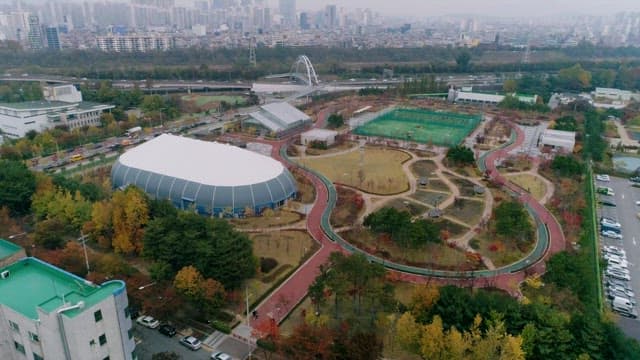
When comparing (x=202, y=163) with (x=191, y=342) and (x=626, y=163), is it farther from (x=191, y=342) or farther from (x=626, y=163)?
(x=626, y=163)

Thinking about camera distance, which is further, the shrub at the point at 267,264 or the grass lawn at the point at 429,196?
the grass lawn at the point at 429,196

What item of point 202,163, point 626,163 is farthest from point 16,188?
point 626,163

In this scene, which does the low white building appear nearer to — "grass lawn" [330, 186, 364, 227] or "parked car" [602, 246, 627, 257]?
"grass lawn" [330, 186, 364, 227]

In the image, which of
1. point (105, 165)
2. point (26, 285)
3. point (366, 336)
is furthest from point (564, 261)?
point (105, 165)

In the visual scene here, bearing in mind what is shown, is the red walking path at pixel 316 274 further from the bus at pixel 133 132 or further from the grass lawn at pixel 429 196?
the bus at pixel 133 132

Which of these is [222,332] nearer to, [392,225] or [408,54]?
[392,225]

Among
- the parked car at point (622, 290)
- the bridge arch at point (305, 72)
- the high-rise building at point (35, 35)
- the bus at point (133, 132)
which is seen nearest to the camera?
the parked car at point (622, 290)

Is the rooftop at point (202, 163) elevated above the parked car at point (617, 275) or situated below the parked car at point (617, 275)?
above

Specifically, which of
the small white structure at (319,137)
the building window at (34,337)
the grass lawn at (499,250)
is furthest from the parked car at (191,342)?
the small white structure at (319,137)
